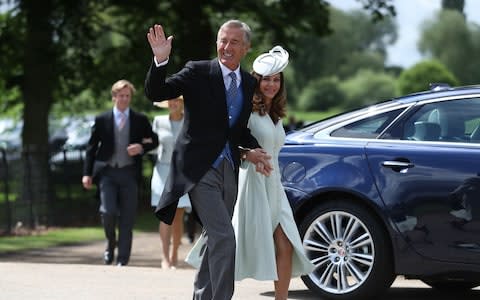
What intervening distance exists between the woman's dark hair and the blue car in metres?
0.92

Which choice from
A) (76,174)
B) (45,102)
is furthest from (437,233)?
(45,102)

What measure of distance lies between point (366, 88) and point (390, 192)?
127 m

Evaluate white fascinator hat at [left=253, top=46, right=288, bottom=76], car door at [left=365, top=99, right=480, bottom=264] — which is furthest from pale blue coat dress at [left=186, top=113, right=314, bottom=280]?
car door at [left=365, top=99, right=480, bottom=264]

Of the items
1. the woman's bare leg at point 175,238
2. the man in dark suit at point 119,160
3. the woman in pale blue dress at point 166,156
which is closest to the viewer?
the man in dark suit at point 119,160

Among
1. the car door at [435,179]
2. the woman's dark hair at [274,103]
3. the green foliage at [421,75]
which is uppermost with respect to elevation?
the green foliage at [421,75]

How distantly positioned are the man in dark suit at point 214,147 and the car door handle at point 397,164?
1.58 metres

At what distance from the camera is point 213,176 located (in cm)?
705

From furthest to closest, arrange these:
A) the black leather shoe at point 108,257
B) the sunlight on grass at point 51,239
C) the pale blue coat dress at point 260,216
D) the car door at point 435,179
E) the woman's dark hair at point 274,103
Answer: the sunlight on grass at point 51,239
the black leather shoe at point 108,257
the car door at point 435,179
the woman's dark hair at point 274,103
the pale blue coat dress at point 260,216

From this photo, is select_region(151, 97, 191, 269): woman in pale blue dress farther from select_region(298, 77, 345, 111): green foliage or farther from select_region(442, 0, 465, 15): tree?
select_region(298, 77, 345, 111): green foliage

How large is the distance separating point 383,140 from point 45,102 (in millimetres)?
14800

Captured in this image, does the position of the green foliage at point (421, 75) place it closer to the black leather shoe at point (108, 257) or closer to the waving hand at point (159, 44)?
the black leather shoe at point (108, 257)

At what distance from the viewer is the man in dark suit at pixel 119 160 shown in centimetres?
1160

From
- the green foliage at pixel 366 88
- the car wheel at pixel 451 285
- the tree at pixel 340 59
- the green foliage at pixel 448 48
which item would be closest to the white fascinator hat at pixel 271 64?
the car wheel at pixel 451 285

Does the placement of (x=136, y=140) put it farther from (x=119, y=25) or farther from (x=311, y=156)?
(x=119, y=25)
